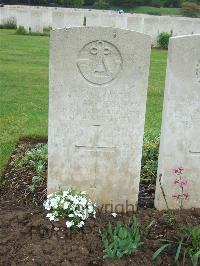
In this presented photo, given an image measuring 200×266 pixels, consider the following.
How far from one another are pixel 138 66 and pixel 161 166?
922mm

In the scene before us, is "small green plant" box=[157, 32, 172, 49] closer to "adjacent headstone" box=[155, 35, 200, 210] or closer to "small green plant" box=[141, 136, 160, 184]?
"small green plant" box=[141, 136, 160, 184]

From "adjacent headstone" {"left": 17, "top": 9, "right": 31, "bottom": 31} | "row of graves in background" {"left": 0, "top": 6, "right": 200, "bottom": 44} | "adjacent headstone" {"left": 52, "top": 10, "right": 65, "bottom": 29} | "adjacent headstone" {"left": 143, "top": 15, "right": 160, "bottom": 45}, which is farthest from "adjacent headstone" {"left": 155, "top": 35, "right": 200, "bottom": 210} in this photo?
"adjacent headstone" {"left": 17, "top": 9, "right": 31, "bottom": 31}

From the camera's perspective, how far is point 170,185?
4508 millimetres

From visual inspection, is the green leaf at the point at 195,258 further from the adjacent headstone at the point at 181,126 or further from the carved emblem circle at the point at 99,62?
the carved emblem circle at the point at 99,62

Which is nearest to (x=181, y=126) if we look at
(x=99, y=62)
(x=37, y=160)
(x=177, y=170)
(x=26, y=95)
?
(x=177, y=170)

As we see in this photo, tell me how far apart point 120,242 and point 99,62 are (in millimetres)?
1442

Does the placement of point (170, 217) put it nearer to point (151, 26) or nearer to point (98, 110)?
point (98, 110)

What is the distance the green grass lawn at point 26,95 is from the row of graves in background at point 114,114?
149 cm

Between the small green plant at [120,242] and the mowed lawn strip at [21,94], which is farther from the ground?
the small green plant at [120,242]

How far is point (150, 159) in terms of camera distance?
5531 mm

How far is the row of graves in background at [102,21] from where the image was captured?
808 inches

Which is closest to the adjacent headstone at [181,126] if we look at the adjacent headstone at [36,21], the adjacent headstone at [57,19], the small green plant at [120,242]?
the small green plant at [120,242]

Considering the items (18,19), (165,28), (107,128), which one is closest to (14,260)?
(107,128)

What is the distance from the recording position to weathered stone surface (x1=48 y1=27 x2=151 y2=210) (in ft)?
13.3
